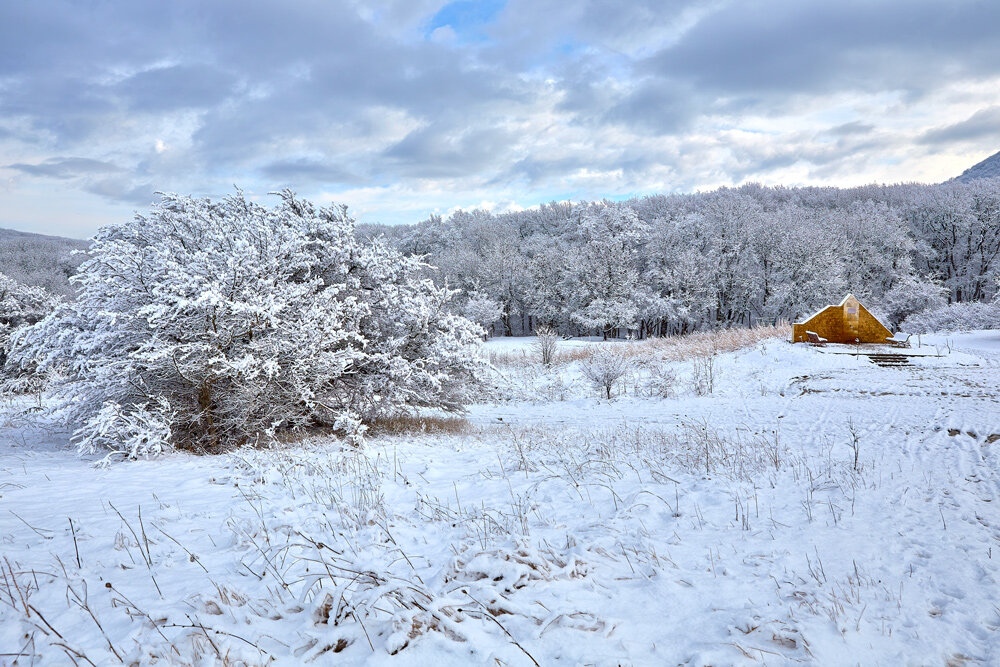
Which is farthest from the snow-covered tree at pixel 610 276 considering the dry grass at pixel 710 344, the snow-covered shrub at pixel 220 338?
the snow-covered shrub at pixel 220 338

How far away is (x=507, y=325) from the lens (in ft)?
178

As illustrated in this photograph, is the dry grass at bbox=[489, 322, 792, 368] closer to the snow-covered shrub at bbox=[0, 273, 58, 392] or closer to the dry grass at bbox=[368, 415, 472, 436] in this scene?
the dry grass at bbox=[368, 415, 472, 436]

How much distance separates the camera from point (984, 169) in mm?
85312

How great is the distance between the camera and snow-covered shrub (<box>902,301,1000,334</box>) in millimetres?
27297

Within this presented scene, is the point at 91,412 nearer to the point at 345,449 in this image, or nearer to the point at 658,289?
the point at 345,449

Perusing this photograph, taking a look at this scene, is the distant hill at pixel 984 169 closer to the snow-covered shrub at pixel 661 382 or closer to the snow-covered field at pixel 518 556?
the snow-covered shrub at pixel 661 382

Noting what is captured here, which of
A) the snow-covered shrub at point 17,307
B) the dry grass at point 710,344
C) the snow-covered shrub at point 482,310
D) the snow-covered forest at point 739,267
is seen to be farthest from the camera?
the snow-covered shrub at point 482,310

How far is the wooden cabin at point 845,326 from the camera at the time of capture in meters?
23.8

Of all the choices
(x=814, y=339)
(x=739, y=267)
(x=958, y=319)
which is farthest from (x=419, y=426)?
(x=739, y=267)

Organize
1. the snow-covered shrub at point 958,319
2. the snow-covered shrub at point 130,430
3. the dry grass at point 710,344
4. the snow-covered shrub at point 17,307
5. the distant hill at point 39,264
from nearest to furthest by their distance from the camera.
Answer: the snow-covered shrub at point 130,430, the snow-covered shrub at point 17,307, the dry grass at point 710,344, the snow-covered shrub at point 958,319, the distant hill at point 39,264

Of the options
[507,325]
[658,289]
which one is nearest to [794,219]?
[658,289]

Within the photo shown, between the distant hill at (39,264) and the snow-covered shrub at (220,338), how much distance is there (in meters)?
55.2

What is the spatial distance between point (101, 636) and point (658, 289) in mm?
51586

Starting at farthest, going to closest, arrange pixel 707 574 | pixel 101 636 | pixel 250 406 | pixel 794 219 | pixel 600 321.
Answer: pixel 794 219, pixel 600 321, pixel 250 406, pixel 707 574, pixel 101 636
